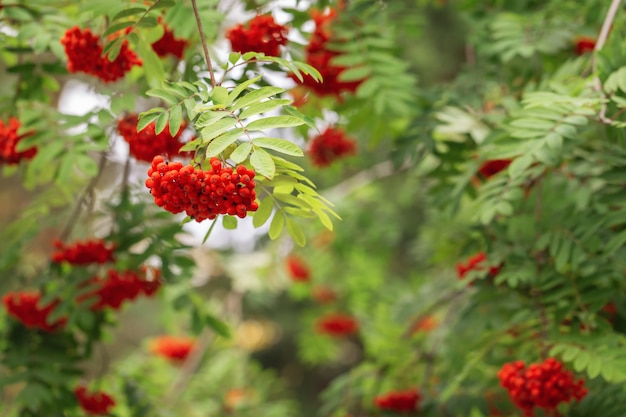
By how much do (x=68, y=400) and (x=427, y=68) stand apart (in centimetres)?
364

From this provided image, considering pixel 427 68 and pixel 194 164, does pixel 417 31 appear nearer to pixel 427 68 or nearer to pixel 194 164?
pixel 194 164

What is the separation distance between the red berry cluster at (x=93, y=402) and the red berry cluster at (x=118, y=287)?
1.25 ft

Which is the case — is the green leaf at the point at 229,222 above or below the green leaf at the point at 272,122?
below

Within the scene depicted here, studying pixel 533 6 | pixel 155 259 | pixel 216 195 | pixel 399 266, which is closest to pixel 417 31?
pixel 533 6

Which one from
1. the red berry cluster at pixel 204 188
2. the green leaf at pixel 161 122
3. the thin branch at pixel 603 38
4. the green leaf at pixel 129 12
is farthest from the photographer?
the thin branch at pixel 603 38

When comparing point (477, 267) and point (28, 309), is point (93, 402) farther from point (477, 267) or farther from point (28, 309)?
point (477, 267)

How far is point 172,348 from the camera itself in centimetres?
416

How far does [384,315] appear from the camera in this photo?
3.61 meters

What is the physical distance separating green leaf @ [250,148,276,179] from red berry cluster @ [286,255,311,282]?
291cm

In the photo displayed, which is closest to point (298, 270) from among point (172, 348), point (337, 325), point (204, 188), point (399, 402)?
point (337, 325)

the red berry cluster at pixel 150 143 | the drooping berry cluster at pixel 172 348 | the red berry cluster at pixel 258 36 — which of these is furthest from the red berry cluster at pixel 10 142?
the drooping berry cluster at pixel 172 348

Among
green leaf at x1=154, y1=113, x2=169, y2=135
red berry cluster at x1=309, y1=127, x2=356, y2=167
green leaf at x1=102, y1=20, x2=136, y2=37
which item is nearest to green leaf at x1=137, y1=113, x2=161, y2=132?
green leaf at x1=154, y1=113, x2=169, y2=135

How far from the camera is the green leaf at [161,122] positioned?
1.34 metres

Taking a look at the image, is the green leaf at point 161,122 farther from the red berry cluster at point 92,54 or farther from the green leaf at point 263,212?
the red berry cluster at point 92,54
